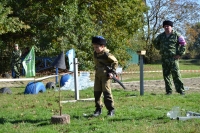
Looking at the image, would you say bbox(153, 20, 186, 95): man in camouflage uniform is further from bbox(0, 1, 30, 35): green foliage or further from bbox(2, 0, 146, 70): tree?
bbox(2, 0, 146, 70): tree

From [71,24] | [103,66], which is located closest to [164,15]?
[71,24]

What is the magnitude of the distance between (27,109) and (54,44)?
1337 cm

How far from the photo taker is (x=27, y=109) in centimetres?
853

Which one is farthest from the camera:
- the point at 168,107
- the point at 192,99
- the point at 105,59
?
the point at 192,99

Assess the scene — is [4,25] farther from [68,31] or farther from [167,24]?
[167,24]

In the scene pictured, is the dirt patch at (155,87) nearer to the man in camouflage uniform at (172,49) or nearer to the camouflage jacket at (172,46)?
the man in camouflage uniform at (172,49)

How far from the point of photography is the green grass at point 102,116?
6.00 meters

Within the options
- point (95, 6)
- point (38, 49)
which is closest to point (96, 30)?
point (95, 6)

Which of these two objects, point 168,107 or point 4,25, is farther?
point 4,25

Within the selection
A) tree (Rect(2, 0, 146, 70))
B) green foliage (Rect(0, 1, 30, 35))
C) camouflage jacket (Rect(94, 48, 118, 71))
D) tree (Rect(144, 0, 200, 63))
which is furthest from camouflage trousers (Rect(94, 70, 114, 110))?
A: tree (Rect(144, 0, 200, 63))

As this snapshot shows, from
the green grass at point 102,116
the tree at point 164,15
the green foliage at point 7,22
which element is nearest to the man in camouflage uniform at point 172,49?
the green grass at point 102,116

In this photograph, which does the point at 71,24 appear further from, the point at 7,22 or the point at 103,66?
the point at 103,66

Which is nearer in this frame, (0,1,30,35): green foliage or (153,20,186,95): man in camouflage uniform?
(153,20,186,95): man in camouflage uniform

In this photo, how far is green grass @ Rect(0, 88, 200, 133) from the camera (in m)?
6.00
